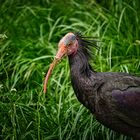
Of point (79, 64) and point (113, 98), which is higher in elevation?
point (79, 64)

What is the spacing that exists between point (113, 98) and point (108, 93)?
0.06 m

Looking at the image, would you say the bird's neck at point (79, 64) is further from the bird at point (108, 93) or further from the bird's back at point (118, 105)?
the bird's back at point (118, 105)

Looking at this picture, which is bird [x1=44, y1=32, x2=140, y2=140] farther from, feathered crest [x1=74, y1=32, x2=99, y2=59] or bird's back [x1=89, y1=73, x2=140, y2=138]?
feathered crest [x1=74, y1=32, x2=99, y2=59]

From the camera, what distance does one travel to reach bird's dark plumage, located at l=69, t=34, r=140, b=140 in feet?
17.2

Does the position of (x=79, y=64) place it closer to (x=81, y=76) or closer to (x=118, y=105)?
(x=81, y=76)

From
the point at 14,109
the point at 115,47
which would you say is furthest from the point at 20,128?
the point at 115,47

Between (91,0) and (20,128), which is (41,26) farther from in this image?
(20,128)

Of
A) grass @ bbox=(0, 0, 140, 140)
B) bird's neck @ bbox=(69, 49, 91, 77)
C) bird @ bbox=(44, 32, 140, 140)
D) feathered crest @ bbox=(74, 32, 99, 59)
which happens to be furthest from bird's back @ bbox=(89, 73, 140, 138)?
grass @ bbox=(0, 0, 140, 140)

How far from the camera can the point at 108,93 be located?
526 cm

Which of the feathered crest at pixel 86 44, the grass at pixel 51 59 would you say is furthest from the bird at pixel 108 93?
the grass at pixel 51 59

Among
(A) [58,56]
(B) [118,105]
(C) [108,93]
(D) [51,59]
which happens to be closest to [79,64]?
(A) [58,56]

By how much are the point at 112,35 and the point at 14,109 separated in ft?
5.91

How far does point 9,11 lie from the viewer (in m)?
7.81

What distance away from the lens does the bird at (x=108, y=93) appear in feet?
17.2
